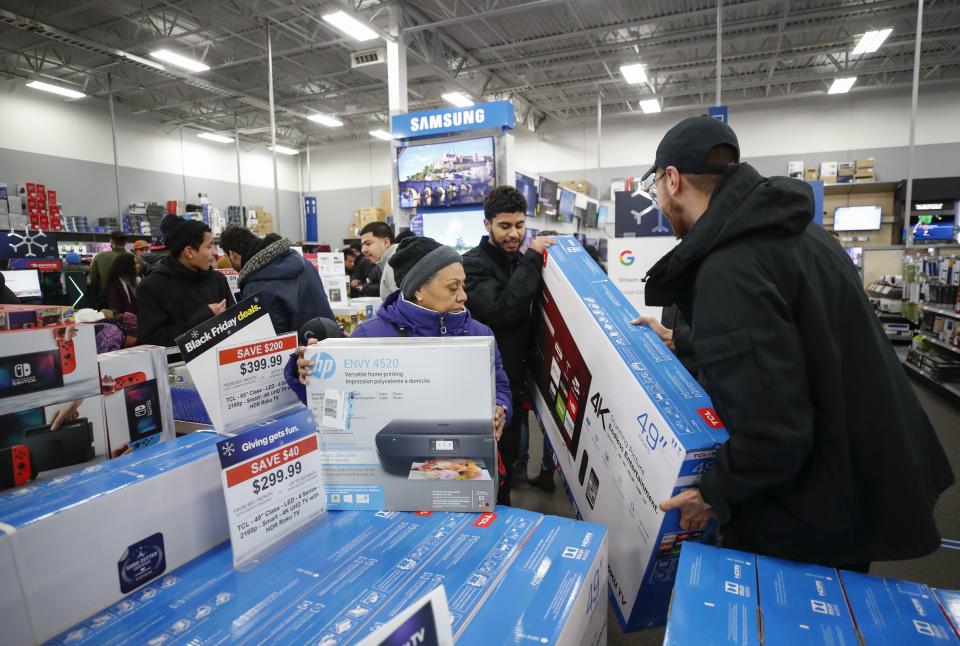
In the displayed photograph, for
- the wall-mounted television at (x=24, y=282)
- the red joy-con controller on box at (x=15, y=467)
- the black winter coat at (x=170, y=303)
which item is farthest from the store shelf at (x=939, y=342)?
the wall-mounted television at (x=24, y=282)

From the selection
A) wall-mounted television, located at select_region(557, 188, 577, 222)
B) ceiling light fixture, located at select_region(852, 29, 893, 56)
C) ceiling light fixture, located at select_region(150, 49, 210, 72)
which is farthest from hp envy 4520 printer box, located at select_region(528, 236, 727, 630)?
ceiling light fixture, located at select_region(852, 29, 893, 56)

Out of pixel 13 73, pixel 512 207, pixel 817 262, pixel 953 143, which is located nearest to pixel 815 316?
pixel 817 262

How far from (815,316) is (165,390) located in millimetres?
1666

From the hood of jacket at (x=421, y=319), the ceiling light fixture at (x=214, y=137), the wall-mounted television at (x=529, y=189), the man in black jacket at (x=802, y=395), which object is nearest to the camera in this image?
the man in black jacket at (x=802, y=395)

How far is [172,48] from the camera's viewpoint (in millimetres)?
10375

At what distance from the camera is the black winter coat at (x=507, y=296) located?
2.23 metres

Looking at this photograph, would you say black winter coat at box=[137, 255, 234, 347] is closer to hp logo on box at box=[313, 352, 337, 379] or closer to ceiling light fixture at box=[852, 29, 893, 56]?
hp logo on box at box=[313, 352, 337, 379]

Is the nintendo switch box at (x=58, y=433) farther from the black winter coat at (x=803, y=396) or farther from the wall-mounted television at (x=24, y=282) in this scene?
the wall-mounted television at (x=24, y=282)

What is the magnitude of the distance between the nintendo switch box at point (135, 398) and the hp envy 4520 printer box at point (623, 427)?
128 centimetres

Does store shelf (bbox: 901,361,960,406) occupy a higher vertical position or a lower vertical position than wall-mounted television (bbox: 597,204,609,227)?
lower

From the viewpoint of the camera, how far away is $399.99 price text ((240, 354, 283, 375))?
131 centimetres

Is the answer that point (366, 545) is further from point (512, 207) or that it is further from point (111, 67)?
point (111, 67)

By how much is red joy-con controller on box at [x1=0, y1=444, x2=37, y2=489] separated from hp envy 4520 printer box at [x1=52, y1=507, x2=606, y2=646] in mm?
345

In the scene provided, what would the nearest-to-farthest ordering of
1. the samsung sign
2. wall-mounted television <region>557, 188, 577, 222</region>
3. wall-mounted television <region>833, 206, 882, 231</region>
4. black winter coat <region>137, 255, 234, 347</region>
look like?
black winter coat <region>137, 255, 234, 347</region> → the samsung sign → wall-mounted television <region>557, 188, 577, 222</region> → wall-mounted television <region>833, 206, 882, 231</region>
